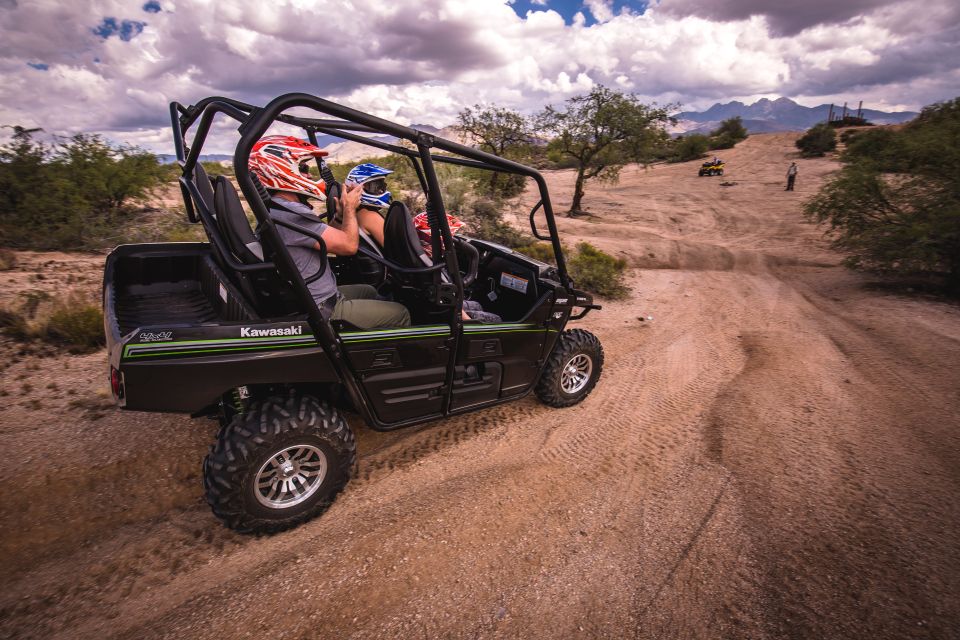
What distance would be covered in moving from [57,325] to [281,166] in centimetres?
376

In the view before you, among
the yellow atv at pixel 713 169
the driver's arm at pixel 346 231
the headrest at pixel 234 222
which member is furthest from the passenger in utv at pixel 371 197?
the yellow atv at pixel 713 169

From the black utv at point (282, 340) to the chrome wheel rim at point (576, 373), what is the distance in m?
0.46

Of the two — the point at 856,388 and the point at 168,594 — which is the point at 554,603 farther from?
the point at 856,388

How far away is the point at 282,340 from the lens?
7.31 ft

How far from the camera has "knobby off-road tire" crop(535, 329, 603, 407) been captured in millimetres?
3676

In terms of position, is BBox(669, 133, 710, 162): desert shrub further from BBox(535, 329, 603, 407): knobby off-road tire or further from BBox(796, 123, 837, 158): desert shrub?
BBox(535, 329, 603, 407): knobby off-road tire

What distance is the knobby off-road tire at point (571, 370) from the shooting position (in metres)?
3.68

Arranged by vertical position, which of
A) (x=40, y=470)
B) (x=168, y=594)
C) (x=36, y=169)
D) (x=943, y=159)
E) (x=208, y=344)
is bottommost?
(x=168, y=594)

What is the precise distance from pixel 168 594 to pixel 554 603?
1859 mm

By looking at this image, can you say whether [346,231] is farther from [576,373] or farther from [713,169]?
[713,169]

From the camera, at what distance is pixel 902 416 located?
3752 millimetres

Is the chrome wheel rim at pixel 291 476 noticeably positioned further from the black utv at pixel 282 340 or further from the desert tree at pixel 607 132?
the desert tree at pixel 607 132

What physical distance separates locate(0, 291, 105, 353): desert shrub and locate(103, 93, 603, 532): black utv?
202 cm

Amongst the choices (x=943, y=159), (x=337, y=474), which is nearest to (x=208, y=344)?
(x=337, y=474)
